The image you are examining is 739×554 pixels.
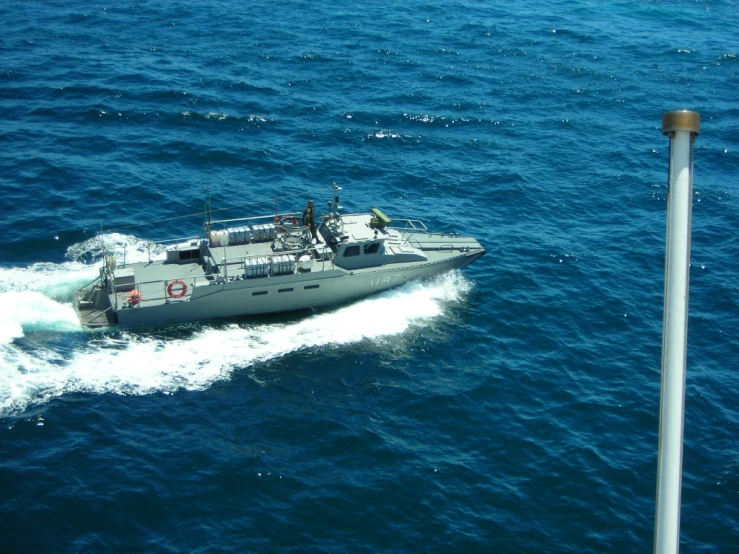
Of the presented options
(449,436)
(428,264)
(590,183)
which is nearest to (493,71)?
(590,183)

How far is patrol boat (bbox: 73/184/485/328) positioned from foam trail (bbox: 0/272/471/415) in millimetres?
1412

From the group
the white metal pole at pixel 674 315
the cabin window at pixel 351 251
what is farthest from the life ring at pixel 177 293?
the white metal pole at pixel 674 315

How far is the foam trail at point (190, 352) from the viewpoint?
4612cm

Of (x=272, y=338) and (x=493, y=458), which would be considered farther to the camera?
(x=272, y=338)

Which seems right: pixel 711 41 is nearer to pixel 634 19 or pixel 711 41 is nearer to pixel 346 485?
pixel 634 19

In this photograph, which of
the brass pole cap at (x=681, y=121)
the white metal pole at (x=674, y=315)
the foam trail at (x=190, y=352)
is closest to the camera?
the brass pole cap at (x=681, y=121)

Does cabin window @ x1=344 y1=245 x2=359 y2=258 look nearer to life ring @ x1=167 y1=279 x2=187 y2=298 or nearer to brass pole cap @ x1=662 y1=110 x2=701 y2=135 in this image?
life ring @ x1=167 y1=279 x2=187 y2=298

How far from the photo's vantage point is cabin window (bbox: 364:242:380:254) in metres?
56.0

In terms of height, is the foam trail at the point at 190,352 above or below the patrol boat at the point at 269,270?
below

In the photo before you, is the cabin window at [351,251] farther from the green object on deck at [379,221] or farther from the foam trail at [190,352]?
the foam trail at [190,352]

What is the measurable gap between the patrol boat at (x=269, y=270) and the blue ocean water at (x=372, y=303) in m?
1.43

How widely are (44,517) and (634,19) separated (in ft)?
330

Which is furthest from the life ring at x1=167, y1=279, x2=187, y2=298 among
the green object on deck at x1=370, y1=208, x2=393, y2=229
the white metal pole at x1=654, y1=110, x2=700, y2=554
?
the white metal pole at x1=654, y1=110, x2=700, y2=554

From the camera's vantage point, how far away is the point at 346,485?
132 feet
